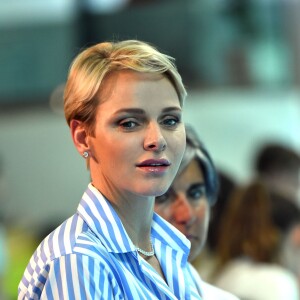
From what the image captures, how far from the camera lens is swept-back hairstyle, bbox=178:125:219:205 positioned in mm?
2424

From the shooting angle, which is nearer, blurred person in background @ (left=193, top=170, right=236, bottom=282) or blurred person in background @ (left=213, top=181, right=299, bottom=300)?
blurred person in background @ (left=213, top=181, right=299, bottom=300)

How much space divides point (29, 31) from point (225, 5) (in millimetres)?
1443

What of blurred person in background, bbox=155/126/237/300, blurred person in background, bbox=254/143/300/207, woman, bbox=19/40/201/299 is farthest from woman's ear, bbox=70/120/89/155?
blurred person in background, bbox=254/143/300/207

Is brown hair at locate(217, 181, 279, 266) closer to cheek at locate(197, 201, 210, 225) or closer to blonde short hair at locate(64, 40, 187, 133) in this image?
cheek at locate(197, 201, 210, 225)

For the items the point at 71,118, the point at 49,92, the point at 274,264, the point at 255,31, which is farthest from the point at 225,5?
the point at 71,118

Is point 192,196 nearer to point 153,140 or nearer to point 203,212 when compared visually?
point 203,212

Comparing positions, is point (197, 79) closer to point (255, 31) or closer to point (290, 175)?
point (255, 31)

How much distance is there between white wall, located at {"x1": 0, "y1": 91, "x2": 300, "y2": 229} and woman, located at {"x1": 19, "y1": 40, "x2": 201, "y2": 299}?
3790mm

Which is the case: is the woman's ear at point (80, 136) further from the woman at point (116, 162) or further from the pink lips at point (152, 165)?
the pink lips at point (152, 165)

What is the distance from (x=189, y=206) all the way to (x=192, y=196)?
55 mm

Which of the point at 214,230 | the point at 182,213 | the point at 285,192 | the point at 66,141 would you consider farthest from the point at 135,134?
the point at 66,141

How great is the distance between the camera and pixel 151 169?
68.2 inches

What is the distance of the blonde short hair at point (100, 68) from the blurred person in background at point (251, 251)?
177cm

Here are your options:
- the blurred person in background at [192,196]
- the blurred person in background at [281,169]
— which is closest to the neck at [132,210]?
the blurred person in background at [192,196]
